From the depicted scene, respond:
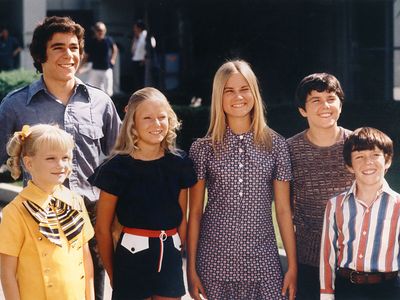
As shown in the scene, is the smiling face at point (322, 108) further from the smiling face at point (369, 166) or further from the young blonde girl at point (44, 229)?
the young blonde girl at point (44, 229)

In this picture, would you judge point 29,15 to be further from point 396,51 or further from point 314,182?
point 314,182

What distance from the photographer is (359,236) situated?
430cm

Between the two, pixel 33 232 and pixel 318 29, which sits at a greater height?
pixel 318 29

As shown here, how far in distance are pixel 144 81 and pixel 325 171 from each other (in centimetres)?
1450

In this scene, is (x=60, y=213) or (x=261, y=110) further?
(x=261, y=110)

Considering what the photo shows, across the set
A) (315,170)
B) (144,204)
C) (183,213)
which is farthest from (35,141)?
(315,170)

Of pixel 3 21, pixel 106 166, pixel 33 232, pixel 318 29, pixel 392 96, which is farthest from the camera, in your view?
pixel 3 21

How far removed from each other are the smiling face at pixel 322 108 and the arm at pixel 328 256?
470 mm

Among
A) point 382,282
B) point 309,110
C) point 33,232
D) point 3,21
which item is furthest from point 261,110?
point 3,21

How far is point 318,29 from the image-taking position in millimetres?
18453

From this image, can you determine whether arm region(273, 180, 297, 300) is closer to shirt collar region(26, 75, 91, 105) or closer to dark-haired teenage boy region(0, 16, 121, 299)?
dark-haired teenage boy region(0, 16, 121, 299)

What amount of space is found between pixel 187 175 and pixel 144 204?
29cm

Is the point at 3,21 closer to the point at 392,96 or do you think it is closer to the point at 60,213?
the point at 392,96

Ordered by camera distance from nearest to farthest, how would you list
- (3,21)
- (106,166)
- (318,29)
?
(106,166) → (318,29) → (3,21)
